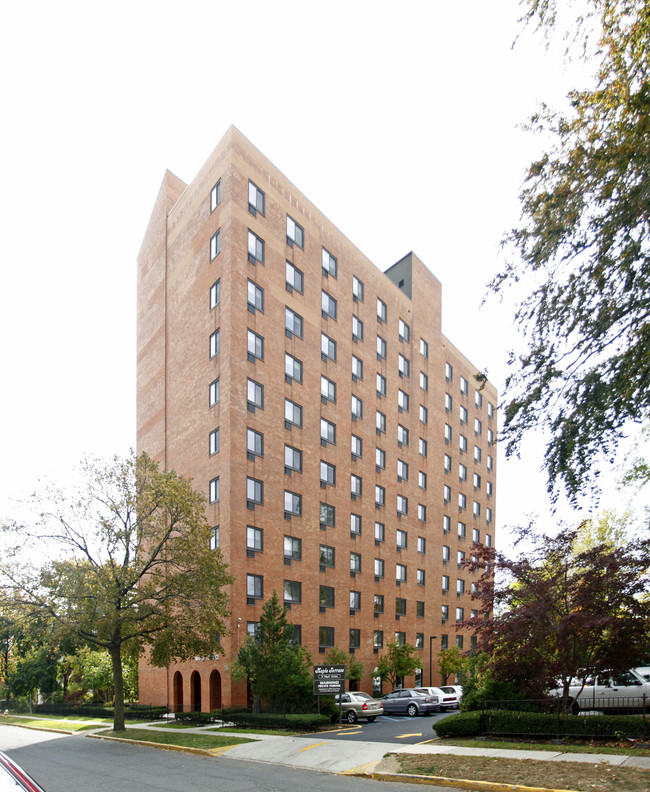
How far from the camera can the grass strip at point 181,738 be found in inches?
875

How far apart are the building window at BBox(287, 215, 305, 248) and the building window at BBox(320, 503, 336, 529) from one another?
1702cm

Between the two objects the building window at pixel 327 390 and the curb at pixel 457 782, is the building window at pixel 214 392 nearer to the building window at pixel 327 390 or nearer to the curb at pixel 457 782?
the building window at pixel 327 390

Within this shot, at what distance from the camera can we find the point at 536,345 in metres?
14.9

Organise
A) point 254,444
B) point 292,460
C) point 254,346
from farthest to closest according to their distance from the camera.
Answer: point 292,460 < point 254,346 < point 254,444

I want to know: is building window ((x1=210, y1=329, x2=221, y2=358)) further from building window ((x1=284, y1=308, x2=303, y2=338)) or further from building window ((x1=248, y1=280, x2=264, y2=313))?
building window ((x1=284, y1=308, x2=303, y2=338))

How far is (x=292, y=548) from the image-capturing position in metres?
40.2

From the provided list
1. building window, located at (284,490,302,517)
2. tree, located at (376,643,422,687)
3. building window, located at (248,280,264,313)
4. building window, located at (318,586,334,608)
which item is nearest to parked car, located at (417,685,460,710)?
building window, located at (318,586,334,608)

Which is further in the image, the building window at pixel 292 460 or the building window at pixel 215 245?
the building window at pixel 292 460

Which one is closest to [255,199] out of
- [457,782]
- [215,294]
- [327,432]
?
[215,294]

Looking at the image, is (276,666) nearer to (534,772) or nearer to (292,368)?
(534,772)

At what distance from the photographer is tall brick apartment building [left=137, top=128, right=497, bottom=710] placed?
3791 cm

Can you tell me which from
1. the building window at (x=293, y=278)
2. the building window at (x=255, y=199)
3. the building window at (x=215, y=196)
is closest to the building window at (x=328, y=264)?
the building window at (x=293, y=278)

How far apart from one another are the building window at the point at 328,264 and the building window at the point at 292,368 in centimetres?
783

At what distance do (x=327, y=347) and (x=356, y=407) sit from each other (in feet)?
17.2
